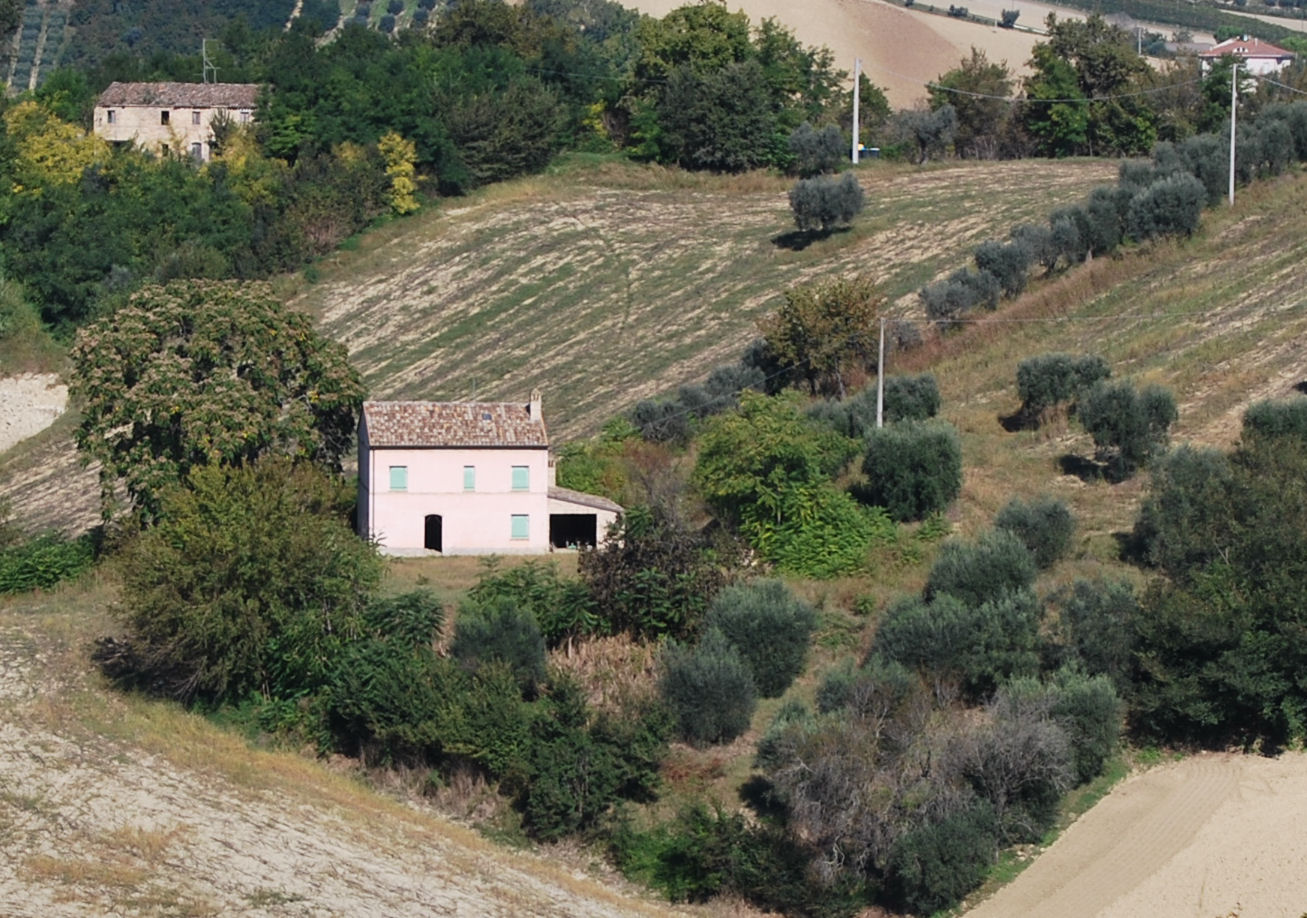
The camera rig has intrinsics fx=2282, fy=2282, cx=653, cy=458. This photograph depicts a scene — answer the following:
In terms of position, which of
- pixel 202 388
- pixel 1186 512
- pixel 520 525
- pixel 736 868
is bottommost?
pixel 736 868

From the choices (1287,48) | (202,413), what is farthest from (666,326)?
(1287,48)

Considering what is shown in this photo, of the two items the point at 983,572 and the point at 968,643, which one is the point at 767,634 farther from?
the point at 983,572

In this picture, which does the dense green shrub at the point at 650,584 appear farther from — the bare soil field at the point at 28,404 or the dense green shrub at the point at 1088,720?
the bare soil field at the point at 28,404

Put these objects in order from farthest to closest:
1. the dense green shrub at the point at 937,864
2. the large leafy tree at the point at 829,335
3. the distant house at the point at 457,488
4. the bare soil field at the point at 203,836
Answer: the large leafy tree at the point at 829,335 < the distant house at the point at 457,488 < the dense green shrub at the point at 937,864 < the bare soil field at the point at 203,836

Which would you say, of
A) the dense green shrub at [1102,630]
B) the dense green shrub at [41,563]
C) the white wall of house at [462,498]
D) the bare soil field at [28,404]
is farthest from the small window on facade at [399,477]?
the bare soil field at [28,404]

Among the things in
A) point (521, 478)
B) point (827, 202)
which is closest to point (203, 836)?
point (521, 478)

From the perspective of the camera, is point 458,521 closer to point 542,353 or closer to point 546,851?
point 546,851

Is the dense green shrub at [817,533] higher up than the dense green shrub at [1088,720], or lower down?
higher up
